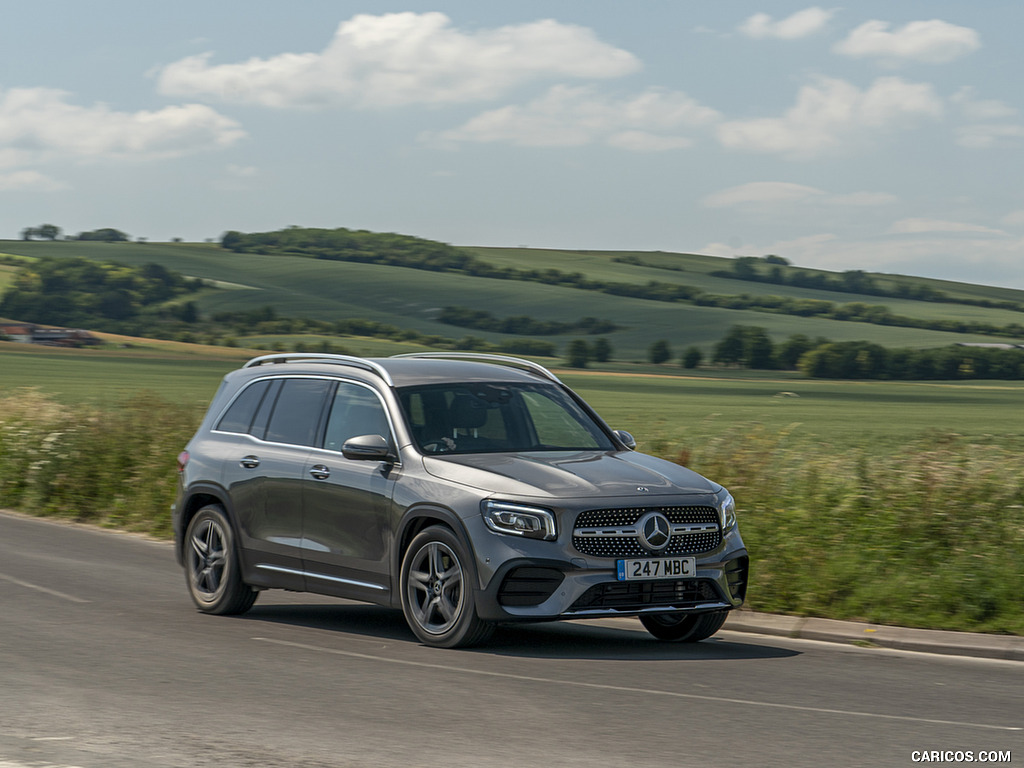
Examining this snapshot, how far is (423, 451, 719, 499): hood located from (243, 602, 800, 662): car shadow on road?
1046 millimetres

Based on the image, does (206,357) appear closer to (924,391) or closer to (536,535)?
(924,391)

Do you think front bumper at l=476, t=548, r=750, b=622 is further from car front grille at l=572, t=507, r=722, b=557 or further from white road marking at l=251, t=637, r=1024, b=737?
white road marking at l=251, t=637, r=1024, b=737

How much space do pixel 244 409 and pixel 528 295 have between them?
74.5 meters

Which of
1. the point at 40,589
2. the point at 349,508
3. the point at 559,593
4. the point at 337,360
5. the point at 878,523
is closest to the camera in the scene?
the point at 559,593

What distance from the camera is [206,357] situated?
209 ft

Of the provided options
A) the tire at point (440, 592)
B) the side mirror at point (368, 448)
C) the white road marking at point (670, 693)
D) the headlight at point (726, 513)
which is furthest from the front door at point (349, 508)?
the headlight at point (726, 513)

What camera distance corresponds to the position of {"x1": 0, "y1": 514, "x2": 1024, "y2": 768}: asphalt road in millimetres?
6180

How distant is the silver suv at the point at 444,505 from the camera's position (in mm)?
8445

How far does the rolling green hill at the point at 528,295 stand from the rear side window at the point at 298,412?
2193 inches

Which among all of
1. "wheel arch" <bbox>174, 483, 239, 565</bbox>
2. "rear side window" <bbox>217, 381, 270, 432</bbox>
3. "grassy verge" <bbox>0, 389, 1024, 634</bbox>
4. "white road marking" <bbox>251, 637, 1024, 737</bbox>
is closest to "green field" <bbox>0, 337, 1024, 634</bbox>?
"grassy verge" <bbox>0, 389, 1024, 634</bbox>

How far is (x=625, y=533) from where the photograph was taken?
8.52 meters

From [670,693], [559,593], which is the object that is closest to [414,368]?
[559,593]

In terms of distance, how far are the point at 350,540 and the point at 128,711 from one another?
256 cm

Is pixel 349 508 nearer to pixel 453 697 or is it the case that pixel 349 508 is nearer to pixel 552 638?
pixel 552 638
